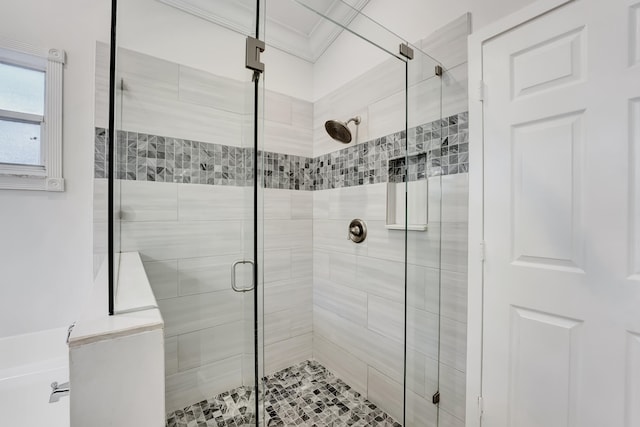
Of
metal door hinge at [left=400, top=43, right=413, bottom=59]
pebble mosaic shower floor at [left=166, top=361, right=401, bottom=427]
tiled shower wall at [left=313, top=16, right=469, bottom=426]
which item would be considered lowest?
pebble mosaic shower floor at [left=166, top=361, right=401, bottom=427]

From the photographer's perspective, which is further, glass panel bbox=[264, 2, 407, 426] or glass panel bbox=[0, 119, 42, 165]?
glass panel bbox=[264, 2, 407, 426]

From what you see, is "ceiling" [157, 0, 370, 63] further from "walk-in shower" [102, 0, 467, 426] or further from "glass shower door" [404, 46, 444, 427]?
"glass shower door" [404, 46, 444, 427]

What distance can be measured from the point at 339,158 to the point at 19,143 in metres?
1.90

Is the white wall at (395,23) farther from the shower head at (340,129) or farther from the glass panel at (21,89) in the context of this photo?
the glass panel at (21,89)

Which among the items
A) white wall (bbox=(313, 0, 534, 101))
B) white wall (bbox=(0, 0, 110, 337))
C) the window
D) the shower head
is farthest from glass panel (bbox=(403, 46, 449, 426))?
the window

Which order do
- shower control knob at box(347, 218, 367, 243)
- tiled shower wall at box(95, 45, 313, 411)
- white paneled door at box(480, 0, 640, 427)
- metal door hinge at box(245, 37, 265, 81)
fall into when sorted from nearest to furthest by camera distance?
white paneled door at box(480, 0, 640, 427)
metal door hinge at box(245, 37, 265, 81)
tiled shower wall at box(95, 45, 313, 411)
shower control knob at box(347, 218, 367, 243)

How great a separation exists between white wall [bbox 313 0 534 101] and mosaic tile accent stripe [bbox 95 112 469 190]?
450mm

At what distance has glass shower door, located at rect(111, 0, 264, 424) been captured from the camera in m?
1.35

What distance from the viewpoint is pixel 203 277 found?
5.18 ft

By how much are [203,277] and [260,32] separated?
4.28 ft

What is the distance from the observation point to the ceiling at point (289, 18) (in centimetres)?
122

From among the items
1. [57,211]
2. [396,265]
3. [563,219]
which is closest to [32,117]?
[57,211]

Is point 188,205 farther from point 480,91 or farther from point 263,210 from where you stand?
point 480,91

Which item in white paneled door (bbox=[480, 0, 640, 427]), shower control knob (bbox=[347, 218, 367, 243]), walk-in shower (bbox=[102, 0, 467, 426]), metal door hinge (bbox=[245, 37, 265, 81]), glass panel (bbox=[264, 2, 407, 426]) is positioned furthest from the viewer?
shower control knob (bbox=[347, 218, 367, 243])
